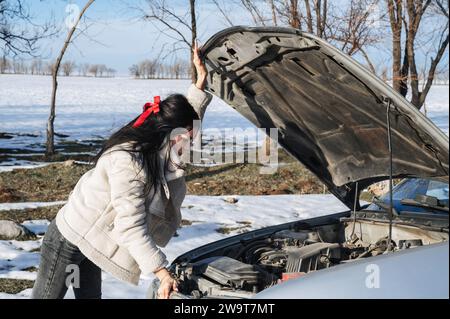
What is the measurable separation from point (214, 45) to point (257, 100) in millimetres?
632

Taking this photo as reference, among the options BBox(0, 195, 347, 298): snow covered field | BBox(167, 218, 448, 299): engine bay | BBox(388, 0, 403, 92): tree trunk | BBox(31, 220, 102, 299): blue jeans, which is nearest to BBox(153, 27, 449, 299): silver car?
BBox(167, 218, 448, 299): engine bay

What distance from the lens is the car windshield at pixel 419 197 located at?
4.10m

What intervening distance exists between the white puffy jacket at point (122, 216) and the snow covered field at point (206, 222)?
6.39 feet

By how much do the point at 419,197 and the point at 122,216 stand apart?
234 centimetres

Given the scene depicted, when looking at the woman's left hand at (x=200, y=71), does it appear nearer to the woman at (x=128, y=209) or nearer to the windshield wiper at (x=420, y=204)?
the woman at (x=128, y=209)

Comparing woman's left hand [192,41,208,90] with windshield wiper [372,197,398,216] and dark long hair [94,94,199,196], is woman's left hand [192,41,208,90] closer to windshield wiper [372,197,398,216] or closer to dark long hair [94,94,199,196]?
dark long hair [94,94,199,196]

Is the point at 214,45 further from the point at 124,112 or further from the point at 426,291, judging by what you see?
the point at 124,112

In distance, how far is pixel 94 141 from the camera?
1908 centimetres

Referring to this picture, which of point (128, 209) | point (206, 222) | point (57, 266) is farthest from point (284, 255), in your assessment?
point (206, 222)

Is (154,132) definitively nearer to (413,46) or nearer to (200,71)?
(200,71)

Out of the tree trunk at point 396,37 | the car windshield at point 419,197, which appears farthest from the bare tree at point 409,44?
the car windshield at point 419,197

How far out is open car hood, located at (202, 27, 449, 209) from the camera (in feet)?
10.9

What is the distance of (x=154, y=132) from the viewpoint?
10.5 feet
